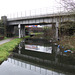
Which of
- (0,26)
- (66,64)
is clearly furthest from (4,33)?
(66,64)

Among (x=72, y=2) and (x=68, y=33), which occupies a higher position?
(x=72, y=2)

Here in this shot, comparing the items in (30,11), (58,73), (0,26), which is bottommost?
(58,73)

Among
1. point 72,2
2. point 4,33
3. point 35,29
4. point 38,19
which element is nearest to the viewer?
point 72,2

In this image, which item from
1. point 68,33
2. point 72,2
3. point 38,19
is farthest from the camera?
point 38,19

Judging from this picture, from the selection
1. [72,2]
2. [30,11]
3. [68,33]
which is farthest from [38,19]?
[72,2]

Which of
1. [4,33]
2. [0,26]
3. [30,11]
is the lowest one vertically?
[4,33]

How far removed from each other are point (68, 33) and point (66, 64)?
13.5 metres

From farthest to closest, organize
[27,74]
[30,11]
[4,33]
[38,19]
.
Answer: [4,33]
[30,11]
[38,19]
[27,74]

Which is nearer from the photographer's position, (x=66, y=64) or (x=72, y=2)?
(x=72, y=2)

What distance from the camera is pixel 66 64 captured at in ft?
34.3

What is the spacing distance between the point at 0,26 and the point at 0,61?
31565 mm

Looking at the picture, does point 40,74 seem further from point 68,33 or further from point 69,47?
point 68,33

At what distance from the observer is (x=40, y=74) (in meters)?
8.16

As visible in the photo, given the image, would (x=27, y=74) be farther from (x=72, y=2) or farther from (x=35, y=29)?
(x=35, y=29)
